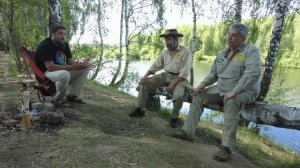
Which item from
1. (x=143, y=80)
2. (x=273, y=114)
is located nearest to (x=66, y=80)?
(x=143, y=80)

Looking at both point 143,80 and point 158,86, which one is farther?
point 158,86

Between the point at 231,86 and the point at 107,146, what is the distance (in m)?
1.80

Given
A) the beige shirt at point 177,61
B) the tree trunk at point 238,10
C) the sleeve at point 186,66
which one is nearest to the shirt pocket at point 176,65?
the beige shirt at point 177,61

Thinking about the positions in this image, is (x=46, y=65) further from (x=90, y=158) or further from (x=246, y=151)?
(x=246, y=151)

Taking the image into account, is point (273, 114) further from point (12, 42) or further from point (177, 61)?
point (12, 42)

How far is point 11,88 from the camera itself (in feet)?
23.8

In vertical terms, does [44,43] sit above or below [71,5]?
below

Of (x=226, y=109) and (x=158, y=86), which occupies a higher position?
(x=158, y=86)

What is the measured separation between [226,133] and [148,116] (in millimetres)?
2059

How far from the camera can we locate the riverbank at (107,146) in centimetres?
343

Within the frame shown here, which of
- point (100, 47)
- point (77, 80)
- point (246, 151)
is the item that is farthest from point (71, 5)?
point (246, 151)

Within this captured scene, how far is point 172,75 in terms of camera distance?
5.64 metres

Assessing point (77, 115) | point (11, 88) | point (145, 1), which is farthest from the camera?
point (145, 1)

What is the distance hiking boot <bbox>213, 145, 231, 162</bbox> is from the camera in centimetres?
396
